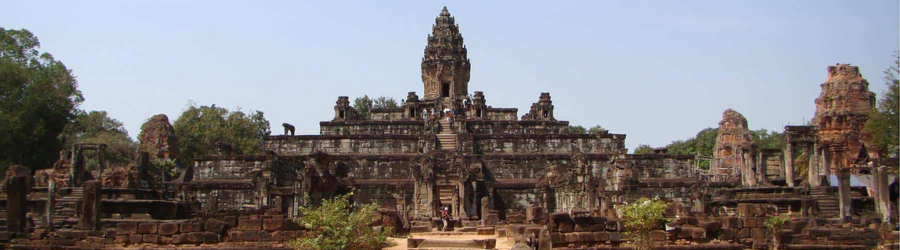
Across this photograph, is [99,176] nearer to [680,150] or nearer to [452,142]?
[452,142]

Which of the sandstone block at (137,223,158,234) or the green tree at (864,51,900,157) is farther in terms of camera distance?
the green tree at (864,51,900,157)

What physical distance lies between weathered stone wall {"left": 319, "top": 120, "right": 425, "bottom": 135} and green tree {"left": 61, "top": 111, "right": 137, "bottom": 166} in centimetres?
1256

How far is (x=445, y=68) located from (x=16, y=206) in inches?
1491

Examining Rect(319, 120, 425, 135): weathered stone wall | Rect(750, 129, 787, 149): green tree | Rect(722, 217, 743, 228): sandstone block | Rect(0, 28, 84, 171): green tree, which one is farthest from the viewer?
Rect(750, 129, 787, 149): green tree

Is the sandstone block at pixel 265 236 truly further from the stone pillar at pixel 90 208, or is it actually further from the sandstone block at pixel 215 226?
the stone pillar at pixel 90 208

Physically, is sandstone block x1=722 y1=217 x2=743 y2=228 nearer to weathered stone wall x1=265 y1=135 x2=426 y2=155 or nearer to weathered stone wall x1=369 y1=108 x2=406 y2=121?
weathered stone wall x1=265 y1=135 x2=426 y2=155

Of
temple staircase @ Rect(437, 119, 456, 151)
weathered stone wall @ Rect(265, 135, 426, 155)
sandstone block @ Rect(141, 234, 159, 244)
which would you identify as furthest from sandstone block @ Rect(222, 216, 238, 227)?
temple staircase @ Rect(437, 119, 456, 151)

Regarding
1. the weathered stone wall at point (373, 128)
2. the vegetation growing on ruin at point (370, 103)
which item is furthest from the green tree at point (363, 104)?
the weathered stone wall at point (373, 128)

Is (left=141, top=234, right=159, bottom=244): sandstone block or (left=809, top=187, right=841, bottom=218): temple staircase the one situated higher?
(left=809, top=187, right=841, bottom=218): temple staircase

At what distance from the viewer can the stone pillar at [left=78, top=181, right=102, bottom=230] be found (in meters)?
23.5

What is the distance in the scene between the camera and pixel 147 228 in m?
21.0

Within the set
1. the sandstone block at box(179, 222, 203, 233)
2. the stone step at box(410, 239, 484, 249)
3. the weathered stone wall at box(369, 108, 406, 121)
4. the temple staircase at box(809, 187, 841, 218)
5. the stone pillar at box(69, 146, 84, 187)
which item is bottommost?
the stone step at box(410, 239, 484, 249)

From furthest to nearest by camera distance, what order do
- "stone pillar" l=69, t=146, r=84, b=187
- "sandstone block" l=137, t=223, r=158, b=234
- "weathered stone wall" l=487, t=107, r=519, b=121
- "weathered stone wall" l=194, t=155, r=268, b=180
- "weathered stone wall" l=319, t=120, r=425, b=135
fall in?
"weathered stone wall" l=487, t=107, r=519, b=121, "weathered stone wall" l=319, t=120, r=425, b=135, "weathered stone wall" l=194, t=155, r=268, b=180, "stone pillar" l=69, t=146, r=84, b=187, "sandstone block" l=137, t=223, r=158, b=234

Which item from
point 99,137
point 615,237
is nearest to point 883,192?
point 615,237
